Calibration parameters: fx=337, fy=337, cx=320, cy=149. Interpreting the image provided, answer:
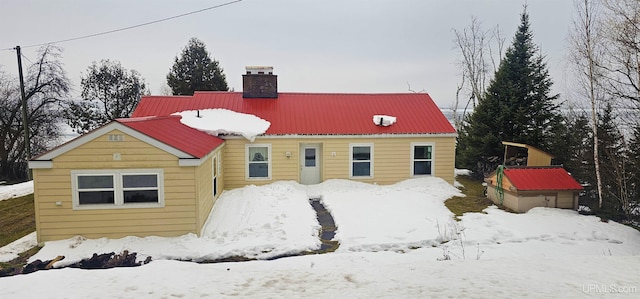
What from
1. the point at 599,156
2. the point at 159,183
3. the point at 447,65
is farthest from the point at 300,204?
the point at 447,65

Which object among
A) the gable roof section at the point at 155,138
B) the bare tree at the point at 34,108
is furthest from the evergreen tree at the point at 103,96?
the gable roof section at the point at 155,138

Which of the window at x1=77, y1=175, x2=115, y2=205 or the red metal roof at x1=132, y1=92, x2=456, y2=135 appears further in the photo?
the red metal roof at x1=132, y1=92, x2=456, y2=135

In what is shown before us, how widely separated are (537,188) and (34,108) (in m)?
30.7

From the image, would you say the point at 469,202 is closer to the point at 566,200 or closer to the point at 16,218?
the point at 566,200

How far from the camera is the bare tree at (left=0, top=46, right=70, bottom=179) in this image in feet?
76.0

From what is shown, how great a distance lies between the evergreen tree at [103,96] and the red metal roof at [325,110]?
13555mm

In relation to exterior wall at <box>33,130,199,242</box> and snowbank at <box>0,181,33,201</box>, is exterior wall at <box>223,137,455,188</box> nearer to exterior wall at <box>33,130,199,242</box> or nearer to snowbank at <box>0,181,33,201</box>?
exterior wall at <box>33,130,199,242</box>

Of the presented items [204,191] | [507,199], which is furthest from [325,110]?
[507,199]

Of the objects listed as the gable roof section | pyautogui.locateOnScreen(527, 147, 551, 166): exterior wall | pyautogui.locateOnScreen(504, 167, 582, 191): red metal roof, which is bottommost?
pyautogui.locateOnScreen(504, 167, 582, 191): red metal roof

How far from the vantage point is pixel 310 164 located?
14664mm

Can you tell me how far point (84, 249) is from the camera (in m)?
7.89

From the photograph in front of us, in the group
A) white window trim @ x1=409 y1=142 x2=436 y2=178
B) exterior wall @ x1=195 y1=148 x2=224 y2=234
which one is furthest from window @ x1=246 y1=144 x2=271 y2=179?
white window trim @ x1=409 y1=142 x2=436 y2=178

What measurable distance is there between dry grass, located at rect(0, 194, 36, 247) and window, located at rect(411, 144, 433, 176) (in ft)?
44.7

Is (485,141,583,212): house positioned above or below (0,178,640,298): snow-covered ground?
above
